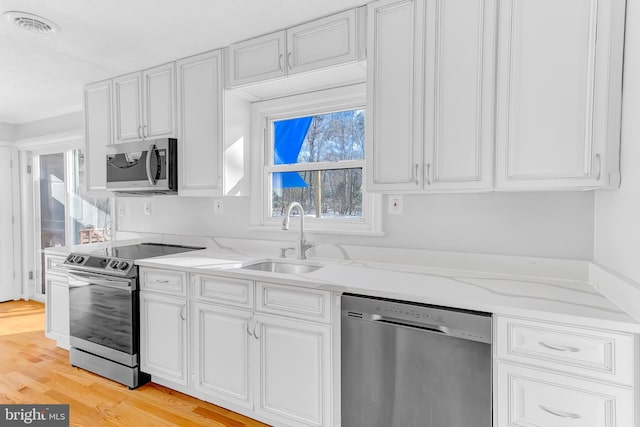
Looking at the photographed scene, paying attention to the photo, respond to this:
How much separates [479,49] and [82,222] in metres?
4.40

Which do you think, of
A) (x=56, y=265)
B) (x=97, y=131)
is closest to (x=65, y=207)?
(x=56, y=265)

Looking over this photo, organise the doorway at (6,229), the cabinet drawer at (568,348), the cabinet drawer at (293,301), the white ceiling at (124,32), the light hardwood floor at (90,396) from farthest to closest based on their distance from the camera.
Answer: the doorway at (6,229) → the light hardwood floor at (90,396) → the white ceiling at (124,32) → the cabinet drawer at (293,301) → the cabinet drawer at (568,348)

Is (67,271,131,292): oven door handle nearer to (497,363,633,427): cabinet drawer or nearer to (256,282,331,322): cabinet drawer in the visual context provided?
(256,282,331,322): cabinet drawer

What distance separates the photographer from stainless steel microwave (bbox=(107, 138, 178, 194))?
2.71 meters

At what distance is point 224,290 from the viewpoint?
211 cm

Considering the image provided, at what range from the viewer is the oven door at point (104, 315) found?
2459mm

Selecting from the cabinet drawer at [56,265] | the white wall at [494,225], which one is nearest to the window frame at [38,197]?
the cabinet drawer at [56,265]

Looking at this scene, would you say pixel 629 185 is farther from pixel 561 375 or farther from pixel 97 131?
pixel 97 131

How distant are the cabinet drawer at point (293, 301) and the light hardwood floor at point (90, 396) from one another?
746mm

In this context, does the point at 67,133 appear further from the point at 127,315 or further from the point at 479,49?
the point at 479,49

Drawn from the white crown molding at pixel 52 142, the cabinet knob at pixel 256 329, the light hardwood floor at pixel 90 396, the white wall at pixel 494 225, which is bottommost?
the light hardwood floor at pixel 90 396

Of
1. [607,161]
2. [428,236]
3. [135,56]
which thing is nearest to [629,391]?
[607,161]

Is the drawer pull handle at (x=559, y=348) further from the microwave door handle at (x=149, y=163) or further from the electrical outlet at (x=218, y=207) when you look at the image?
the microwave door handle at (x=149, y=163)

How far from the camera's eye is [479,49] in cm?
167
